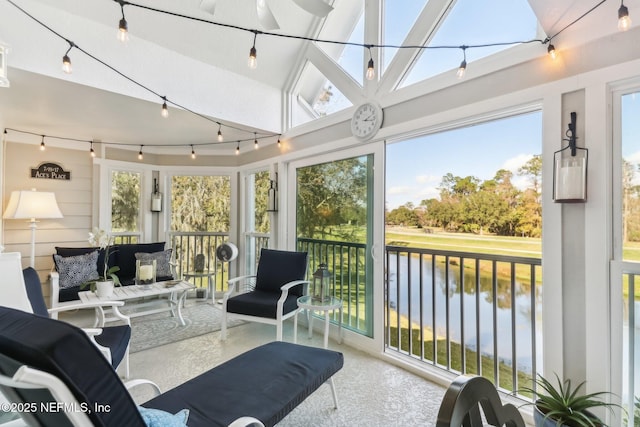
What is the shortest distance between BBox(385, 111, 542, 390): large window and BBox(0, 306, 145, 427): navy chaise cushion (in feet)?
8.30

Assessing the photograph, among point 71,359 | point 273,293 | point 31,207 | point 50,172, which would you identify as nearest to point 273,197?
point 273,293

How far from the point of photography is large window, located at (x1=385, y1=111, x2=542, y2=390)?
266cm

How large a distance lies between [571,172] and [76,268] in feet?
16.5

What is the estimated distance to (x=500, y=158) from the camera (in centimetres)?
314

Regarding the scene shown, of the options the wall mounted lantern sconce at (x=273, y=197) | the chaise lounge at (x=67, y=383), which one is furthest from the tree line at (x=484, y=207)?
the chaise lounge at (x=67, y=383)

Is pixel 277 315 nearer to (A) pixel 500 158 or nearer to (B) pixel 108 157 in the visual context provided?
(A) pixel 500 158

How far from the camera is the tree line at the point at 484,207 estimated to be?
10.1 ft

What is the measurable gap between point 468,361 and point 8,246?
5636 millimetres

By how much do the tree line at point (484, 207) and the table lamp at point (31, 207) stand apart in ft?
13.7

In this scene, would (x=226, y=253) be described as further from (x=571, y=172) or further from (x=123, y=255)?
(x=571, y=172)

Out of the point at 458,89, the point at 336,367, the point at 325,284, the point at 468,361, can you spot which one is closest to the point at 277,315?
the point at 325,284

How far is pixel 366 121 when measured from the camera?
300 centimetres

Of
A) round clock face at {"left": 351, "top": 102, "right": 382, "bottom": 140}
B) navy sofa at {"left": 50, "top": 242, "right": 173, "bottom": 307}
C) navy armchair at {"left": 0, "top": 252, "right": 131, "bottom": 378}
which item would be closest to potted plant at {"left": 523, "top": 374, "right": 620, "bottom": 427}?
round clock face at {"left": 351, "top": 102, "right": 382, "bottom": 140}

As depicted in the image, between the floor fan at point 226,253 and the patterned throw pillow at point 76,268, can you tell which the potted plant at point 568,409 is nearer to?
the floor fan at point 226,253
